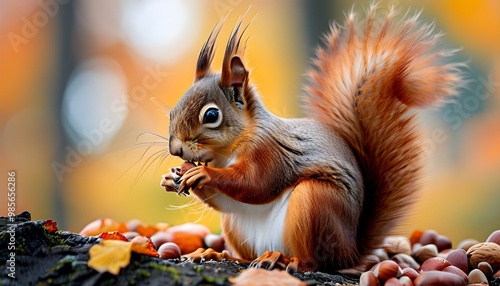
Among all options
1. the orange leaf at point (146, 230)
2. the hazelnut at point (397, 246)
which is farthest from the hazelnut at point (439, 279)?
the orange leaf at point (146, 230)

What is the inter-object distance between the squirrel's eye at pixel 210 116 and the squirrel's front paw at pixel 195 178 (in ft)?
0.42

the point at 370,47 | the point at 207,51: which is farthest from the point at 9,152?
the point at 370,47

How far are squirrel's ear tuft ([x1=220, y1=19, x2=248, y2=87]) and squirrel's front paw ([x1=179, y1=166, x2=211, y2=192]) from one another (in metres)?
0.25

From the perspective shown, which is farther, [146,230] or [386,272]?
[146,230]

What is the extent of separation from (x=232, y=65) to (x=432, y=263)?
0.71 metres

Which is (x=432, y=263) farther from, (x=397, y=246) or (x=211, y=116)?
(x=211, y=116)

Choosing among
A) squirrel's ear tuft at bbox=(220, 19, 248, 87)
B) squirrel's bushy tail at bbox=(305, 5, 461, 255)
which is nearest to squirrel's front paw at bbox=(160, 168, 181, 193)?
squirrel's ear tuft at bbox=(220, 19, 248, 87)

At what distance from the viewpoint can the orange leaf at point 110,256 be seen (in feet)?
3.31

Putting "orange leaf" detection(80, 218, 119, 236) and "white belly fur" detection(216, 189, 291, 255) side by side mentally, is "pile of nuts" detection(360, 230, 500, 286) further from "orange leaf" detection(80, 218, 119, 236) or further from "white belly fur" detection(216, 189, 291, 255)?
"orange leaf" detection(80, 218, 119, 236)

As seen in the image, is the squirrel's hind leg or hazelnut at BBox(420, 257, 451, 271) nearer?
the squirrel's hind leg

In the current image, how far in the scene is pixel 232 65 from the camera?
4.70 feet

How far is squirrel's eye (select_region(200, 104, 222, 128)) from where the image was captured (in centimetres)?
137

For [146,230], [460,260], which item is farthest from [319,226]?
[146,230]

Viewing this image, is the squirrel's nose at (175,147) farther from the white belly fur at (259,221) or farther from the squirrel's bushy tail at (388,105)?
the squirrel's bushy tail at (388,105)
